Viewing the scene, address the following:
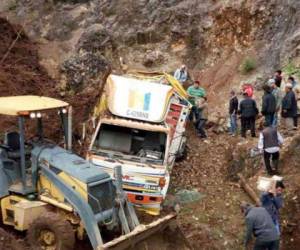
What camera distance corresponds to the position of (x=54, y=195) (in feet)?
33.4

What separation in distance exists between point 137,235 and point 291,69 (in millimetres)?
10252

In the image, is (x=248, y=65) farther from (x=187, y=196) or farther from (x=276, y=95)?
(x=187, y=196)

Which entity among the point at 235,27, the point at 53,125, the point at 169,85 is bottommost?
the point at 53,125

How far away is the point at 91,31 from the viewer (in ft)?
72.5

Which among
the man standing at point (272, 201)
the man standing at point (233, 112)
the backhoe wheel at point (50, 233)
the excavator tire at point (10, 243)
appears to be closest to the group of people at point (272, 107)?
the man standing at point (233, 112)

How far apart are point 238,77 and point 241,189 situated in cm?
741

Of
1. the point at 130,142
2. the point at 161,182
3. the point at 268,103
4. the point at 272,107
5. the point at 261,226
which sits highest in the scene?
the point at 268,103

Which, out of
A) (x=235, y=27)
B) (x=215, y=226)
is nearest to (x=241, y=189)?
(x=215, y=226)

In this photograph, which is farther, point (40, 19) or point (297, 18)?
point (40, 19)

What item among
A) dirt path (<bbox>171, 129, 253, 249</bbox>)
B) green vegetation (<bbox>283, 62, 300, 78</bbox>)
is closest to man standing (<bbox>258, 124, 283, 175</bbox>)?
dirt path (<bbox>171, 129, 253, 249</bbox>)

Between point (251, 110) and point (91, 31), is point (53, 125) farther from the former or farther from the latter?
point (91, 31)

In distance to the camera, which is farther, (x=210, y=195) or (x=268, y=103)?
(x=268, y=103)

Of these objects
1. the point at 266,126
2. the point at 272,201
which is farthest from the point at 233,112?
the point at 272,201

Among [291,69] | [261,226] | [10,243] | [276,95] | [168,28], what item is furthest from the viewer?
[168,28]
